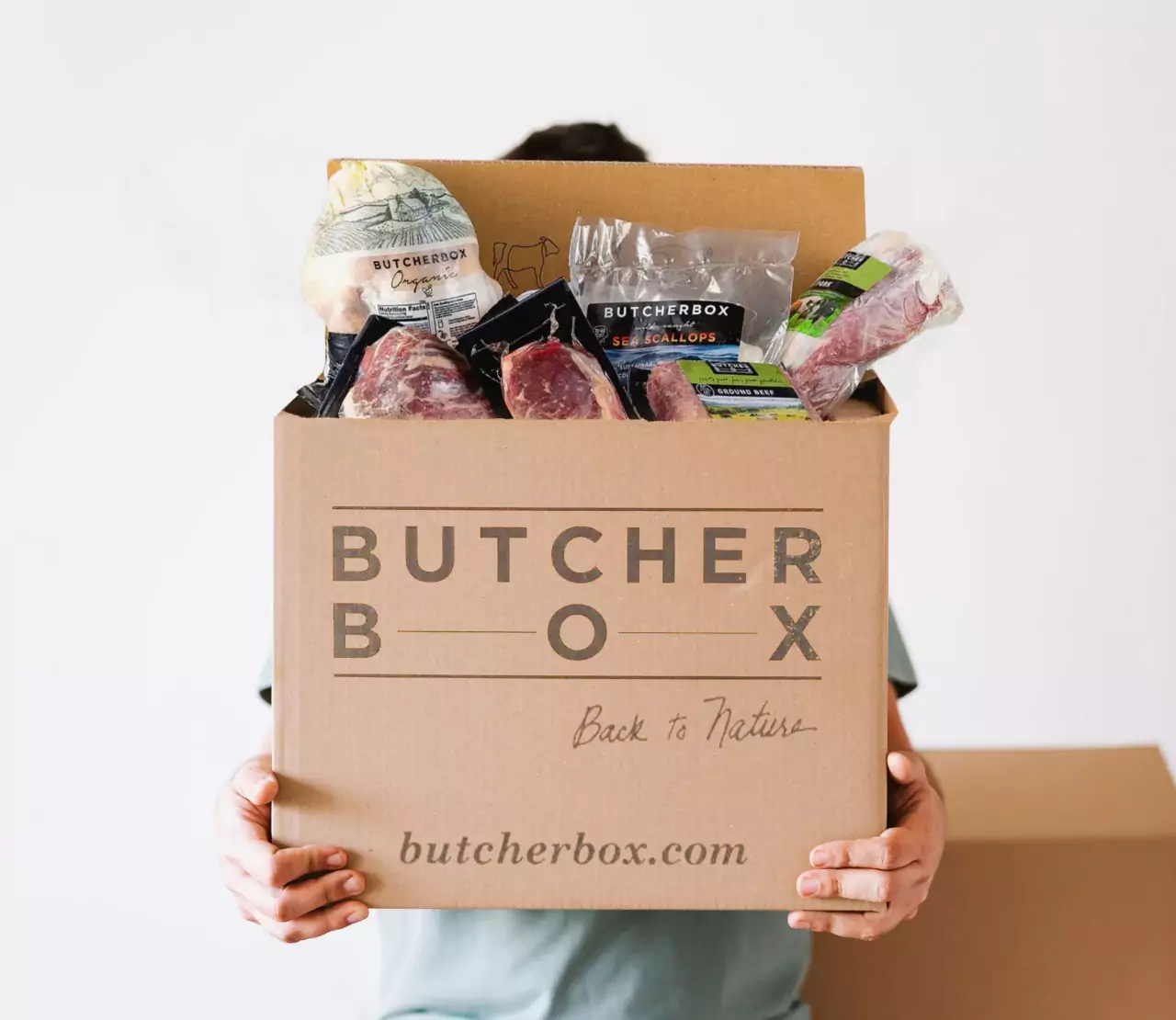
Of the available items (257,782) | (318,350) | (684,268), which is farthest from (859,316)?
(318,350)

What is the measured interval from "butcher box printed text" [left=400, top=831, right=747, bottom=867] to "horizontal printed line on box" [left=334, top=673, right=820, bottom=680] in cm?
10

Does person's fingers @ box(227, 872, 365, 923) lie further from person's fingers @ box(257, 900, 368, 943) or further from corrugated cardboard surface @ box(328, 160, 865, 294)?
corrugated cardboard surface @ box(328, 160, 865, 294)

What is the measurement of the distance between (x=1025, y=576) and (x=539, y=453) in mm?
1086

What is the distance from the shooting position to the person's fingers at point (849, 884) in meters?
0.72

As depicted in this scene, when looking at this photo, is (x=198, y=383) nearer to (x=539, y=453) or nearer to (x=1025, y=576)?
(x=539, y=453)

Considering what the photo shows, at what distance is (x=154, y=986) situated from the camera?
158cm

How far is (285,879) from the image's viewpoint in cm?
71

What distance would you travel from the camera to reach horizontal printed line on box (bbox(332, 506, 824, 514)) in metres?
0.68

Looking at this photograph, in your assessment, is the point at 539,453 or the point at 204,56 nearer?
the point at 539,453

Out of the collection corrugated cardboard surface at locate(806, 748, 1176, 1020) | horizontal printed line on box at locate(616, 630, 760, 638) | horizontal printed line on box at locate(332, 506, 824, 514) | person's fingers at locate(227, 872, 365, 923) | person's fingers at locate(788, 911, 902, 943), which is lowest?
corrugated cardboard surface at locate(806, 748, 1176, 1020)

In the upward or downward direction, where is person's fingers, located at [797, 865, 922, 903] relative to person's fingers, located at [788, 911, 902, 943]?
upward

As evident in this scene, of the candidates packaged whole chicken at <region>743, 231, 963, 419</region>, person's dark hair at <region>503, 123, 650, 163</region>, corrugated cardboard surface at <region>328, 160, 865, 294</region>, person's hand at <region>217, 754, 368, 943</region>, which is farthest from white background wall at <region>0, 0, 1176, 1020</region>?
person's hand at <region>217, 754, 368, 943</region>

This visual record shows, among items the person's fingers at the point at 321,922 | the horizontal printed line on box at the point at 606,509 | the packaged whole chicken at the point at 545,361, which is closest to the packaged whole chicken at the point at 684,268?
the packaged whole chicken at the point at 545,361

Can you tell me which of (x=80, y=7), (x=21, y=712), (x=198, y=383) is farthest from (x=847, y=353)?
(x=21, y=712)
